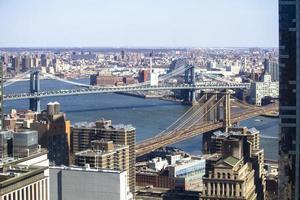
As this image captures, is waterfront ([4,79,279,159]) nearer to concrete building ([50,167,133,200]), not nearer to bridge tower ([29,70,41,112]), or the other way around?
bridge tower ([29,70,41,112])

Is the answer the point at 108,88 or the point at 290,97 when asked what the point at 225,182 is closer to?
the point at 290,97

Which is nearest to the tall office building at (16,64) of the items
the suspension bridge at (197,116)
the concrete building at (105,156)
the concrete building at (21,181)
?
the suspension bridge at (197,116)

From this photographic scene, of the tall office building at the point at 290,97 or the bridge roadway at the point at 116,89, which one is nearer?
the tall office building at the point at 290,97

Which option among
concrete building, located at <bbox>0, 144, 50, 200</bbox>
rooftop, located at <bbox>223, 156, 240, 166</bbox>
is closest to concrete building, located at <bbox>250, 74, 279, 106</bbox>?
rooftop, located at <bbox>223, 156, 240, 166</bbox>

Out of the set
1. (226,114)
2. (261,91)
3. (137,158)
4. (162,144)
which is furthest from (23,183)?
(261,91)

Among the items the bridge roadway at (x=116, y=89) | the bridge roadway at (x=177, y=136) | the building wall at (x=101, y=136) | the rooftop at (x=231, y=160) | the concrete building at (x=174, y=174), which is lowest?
the concrete building at (x=174, y=174)

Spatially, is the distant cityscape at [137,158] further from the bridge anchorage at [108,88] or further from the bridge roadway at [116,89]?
the bridge roadway at [116,89]

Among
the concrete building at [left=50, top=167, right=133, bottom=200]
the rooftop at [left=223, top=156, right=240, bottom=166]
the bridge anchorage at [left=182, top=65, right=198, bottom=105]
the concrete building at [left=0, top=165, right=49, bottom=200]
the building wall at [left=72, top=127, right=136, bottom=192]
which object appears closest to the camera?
the concrete building at [left=0, top=165, right=49, bottom=200]
